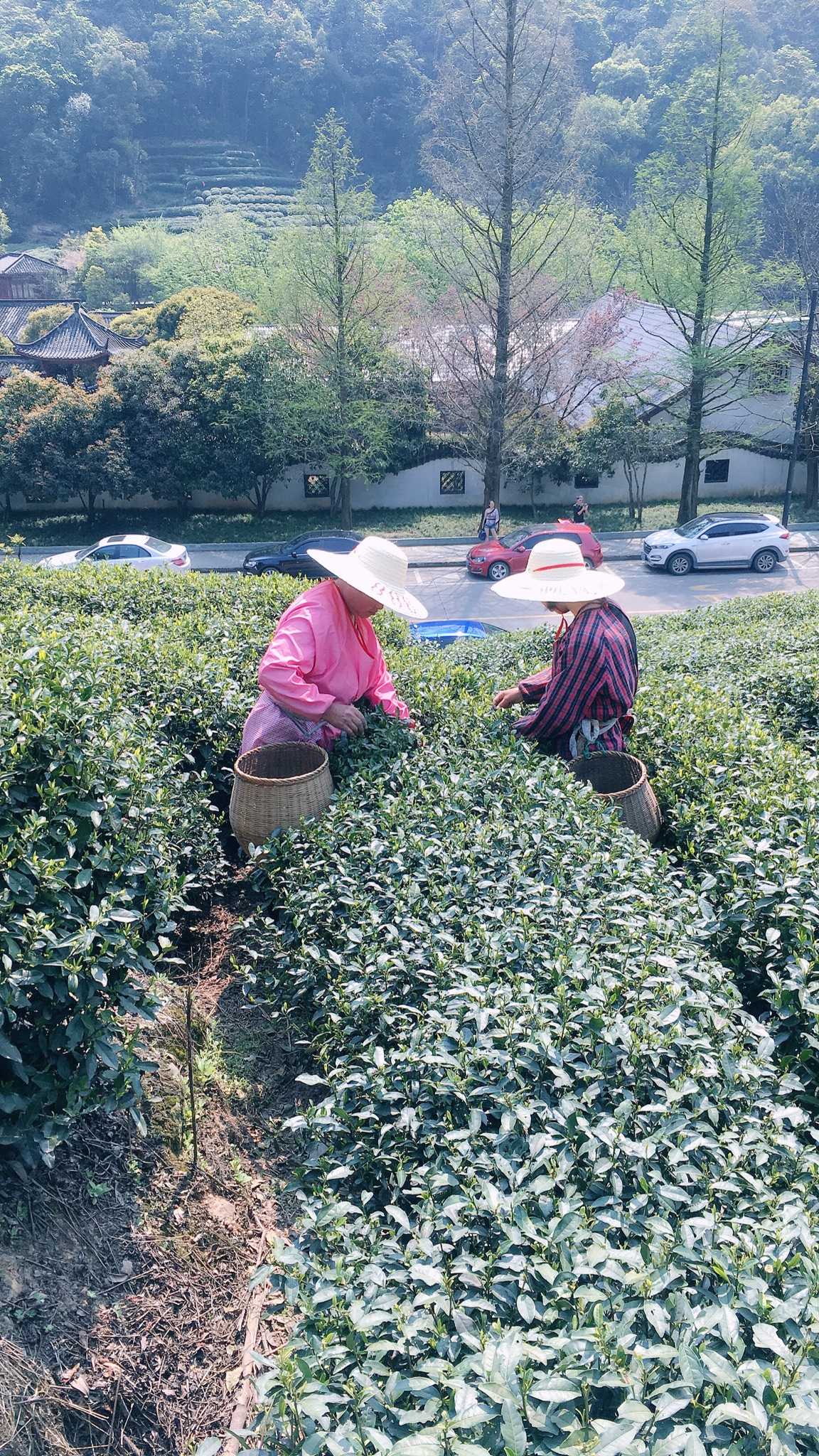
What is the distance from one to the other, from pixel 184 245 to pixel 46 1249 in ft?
175

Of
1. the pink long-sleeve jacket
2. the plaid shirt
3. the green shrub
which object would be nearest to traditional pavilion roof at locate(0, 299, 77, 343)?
the pink long-sleeve jacket

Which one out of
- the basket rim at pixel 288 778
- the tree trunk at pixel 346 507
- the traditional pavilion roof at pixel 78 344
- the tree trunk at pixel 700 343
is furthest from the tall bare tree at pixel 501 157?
the basket rim at pixel 288 778

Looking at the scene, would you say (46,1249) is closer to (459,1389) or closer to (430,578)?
(459,1389)

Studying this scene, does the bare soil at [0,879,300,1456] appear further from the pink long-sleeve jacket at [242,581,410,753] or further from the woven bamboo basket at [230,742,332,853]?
the pink long-sleeve jacket at [242,581,410,753]

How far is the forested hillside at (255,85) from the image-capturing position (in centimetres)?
6825

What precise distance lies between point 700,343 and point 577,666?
856 inches

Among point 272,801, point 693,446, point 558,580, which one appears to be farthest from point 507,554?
point 272,801

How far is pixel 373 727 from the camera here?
171 inches

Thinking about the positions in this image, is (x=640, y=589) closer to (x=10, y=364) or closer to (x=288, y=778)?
(x=288, y=778)

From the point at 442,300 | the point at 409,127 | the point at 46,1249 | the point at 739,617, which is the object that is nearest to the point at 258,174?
the point at 409,127

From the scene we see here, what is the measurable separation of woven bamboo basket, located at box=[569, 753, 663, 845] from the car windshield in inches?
710

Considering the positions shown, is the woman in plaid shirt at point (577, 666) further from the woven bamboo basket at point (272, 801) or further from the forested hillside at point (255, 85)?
the forested hillside at point (255, 85)

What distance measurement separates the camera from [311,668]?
13.5ft

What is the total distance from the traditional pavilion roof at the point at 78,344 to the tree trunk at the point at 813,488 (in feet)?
60.3
